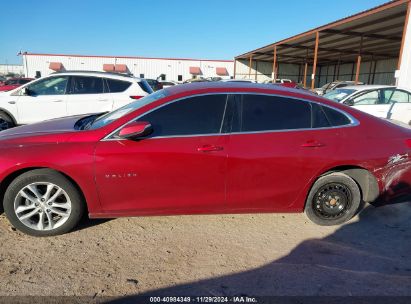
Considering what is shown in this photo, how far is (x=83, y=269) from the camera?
8.88ft

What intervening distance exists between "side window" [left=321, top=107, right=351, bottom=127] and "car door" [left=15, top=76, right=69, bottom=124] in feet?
20.8

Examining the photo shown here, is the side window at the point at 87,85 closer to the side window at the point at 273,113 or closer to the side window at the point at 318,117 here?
the side window at the point at 273,113

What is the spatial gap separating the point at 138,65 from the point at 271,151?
49930 mm

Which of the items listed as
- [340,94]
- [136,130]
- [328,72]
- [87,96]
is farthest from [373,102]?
[328,72]

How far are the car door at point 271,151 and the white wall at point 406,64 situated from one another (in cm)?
1101

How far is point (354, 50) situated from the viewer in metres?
32.1

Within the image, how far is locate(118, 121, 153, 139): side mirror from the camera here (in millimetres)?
2930

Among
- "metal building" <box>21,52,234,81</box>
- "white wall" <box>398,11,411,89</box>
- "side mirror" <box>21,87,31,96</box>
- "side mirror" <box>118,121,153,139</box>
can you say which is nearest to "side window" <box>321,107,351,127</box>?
"side mirror" <box>118,121,153,139</box>

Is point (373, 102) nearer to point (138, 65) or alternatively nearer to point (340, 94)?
point (340, 94)

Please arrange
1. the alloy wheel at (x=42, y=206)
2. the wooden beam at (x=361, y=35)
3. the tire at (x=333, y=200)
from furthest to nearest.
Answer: the wooden beam at (x=361, y=35)
the tire at (x=333, y=200)
the alloy wheel at (x=42, y=206)

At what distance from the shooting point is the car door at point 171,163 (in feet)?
9.82

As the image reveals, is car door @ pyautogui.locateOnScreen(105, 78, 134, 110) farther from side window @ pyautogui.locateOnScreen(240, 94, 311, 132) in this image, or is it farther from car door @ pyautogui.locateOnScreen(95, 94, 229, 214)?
side window @ pyautogui.locateOnScreen(240, 94, 311, 132)

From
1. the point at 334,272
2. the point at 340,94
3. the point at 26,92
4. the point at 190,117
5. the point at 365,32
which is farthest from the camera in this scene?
the point at 365,32

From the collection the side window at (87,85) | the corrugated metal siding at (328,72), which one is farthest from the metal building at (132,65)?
the side window at (87,85)
